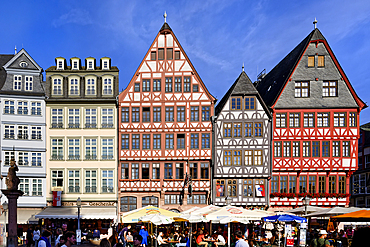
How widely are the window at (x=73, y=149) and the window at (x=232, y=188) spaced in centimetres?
1244

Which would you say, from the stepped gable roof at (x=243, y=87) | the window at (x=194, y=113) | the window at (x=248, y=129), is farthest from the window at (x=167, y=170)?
the stepped gable roof at (x=243, y=87)

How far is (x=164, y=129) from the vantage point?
31828mm

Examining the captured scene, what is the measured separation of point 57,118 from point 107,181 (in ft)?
21.7

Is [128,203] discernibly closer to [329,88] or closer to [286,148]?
[286,148]

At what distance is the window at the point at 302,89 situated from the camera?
31969mm

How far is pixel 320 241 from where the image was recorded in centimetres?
1270

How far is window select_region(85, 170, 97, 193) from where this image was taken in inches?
1259

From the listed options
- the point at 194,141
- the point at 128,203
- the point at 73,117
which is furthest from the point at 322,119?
the point at 73,117

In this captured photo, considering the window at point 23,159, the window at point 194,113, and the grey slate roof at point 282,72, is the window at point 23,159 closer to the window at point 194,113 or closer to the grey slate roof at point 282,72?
the window at point 194,113

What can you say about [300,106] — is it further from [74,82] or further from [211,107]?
[74,82]

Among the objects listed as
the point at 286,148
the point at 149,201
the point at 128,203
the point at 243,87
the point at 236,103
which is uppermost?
the point at 243,87

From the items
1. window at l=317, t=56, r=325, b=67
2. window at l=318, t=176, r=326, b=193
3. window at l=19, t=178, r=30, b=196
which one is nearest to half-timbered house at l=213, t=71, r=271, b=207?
window at l=318, t=176, r=326, b=193

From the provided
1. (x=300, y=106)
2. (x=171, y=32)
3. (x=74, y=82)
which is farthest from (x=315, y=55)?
(x=74, y=82)

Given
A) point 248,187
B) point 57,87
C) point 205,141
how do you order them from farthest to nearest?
point 57,87, point 205,141, point 248,187
